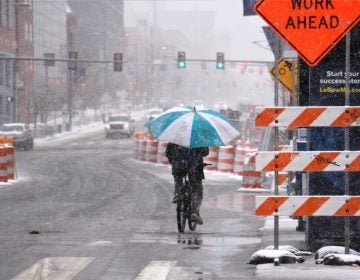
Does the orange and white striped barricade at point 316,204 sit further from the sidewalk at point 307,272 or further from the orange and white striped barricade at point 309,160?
the sidewalk at point 307,272

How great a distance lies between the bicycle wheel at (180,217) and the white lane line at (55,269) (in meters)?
3.46

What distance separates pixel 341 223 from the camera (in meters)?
11.9

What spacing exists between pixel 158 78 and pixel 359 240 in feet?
520

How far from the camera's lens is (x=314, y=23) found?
10.6m

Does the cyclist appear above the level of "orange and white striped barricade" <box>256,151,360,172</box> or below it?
below

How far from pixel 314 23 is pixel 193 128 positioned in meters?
Result: 4.18

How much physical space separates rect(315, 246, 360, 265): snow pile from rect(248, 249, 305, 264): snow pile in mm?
253

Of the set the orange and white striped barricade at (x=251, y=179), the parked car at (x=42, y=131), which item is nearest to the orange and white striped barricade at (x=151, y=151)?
the orange and white striped barricade at (x=251, y=179)

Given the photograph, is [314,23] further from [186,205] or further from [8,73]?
[8,73]

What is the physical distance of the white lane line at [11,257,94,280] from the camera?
10102 millimetres

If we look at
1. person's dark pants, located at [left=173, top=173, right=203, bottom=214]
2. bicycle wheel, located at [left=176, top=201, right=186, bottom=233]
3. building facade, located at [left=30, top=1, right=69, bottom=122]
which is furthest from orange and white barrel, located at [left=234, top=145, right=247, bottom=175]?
building facade, located at [left=30, top=1, right=69, bottom=122]

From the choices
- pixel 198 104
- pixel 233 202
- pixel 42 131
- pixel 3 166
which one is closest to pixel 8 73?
pixel 42 131

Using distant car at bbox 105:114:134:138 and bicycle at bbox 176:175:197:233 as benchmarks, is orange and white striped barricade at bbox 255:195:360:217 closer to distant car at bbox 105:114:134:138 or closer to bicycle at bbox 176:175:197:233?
bicycle at bbox 176:175:197:233

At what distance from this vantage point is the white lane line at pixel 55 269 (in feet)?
33.1
